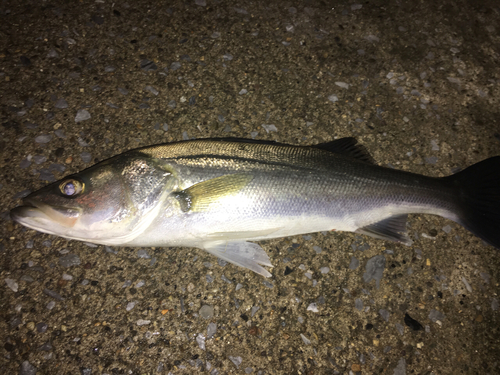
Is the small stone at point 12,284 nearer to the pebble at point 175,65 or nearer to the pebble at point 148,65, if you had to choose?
the pebble at point 148,65

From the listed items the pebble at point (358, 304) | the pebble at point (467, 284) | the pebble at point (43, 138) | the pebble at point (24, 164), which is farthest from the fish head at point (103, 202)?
the pebble at point (467, 284)

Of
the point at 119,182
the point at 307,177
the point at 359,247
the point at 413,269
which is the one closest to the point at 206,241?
the point at 119,182

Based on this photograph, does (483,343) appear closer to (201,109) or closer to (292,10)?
(201,109)

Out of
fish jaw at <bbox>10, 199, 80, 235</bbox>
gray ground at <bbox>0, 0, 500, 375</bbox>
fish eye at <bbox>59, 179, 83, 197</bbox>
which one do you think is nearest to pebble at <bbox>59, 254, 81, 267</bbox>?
gray ground at <bbox>0, 0, 500, 375</bbox>

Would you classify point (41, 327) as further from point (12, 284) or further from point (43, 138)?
point (43, 138)

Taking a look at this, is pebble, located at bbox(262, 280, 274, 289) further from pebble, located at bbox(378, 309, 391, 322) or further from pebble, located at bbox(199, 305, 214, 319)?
pebble, located at bbox(378, 309, 391, 322)
